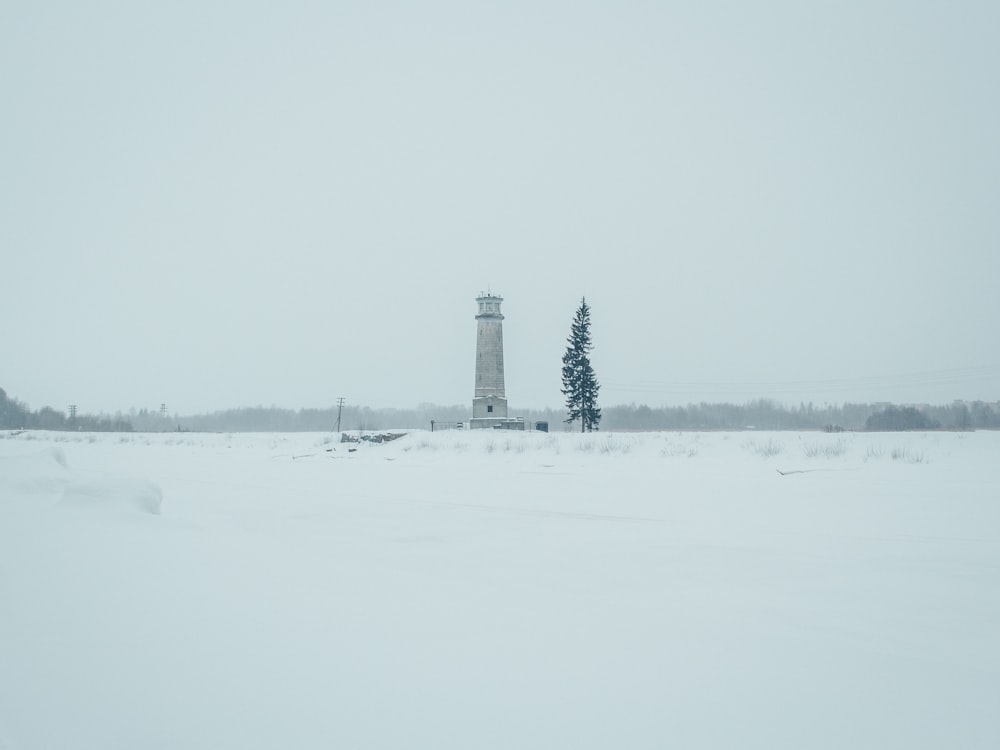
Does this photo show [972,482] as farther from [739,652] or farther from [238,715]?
[238,715]

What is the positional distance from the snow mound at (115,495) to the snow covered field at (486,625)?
26 millimetres

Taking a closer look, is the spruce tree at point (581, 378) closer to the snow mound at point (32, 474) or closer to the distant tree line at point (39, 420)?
the snow mound at point (32, 474)

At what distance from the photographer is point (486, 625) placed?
414 cm

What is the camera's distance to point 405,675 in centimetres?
333

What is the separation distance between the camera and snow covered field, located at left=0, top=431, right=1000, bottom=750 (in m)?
2.85

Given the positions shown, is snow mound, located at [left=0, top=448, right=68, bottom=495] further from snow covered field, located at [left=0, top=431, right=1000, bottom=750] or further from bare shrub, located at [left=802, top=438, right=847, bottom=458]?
bare shrub, located at [left=802, top=438, right=847, bottom=458]

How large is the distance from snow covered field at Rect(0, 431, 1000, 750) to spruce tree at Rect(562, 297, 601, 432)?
33.5m

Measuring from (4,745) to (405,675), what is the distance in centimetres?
154

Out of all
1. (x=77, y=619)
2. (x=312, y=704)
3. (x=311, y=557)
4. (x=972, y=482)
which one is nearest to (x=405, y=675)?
(x=312, y=704)

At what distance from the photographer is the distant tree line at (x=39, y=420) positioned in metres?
69.4

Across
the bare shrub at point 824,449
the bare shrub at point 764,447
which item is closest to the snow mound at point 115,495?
the bare shrub at point 764,447

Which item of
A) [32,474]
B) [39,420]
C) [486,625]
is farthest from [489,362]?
[39,420]

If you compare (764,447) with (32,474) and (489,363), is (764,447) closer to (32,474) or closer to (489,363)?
(32,474)

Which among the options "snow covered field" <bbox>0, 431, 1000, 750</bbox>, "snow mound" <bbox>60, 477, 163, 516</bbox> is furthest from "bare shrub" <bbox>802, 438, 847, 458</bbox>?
"snow mound" <bbox>60, 477, 163, 516</bbox>
